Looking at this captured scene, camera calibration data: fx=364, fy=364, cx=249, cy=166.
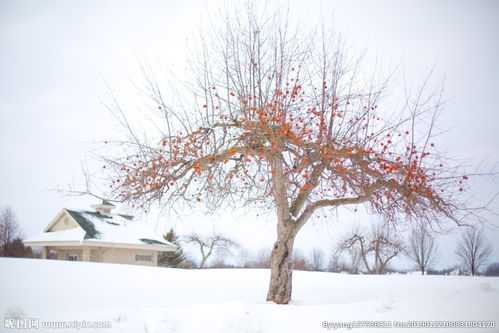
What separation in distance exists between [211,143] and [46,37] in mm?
7761

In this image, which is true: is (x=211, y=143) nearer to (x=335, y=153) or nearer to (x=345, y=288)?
(x=335, y=153)

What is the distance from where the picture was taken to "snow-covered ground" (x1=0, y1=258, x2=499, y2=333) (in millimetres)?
4867

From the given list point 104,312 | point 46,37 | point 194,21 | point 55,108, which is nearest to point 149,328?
point 104,312

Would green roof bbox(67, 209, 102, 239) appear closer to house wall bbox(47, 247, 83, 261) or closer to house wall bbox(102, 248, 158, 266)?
house wall bbox(102, 248, 158, 266)

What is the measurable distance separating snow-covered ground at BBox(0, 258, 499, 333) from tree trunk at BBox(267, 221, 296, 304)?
436 millimetres

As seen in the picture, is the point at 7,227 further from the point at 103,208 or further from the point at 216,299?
the point at 216,299

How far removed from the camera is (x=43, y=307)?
7.54 metres

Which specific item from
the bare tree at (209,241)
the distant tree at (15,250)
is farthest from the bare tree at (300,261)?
the distant tree at (15,250)

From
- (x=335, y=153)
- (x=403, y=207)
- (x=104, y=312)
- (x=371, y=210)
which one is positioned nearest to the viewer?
(x=104, y=312)

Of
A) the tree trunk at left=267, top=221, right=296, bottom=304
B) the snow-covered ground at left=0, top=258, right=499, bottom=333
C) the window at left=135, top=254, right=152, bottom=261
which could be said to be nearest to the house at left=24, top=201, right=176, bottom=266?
the window at left=135, top=254, right=152, bottom=261

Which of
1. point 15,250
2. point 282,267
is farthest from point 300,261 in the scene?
point 282,267

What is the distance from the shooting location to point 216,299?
30.7ft

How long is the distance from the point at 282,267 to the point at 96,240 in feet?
54.7

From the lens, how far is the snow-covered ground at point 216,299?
487 cm
